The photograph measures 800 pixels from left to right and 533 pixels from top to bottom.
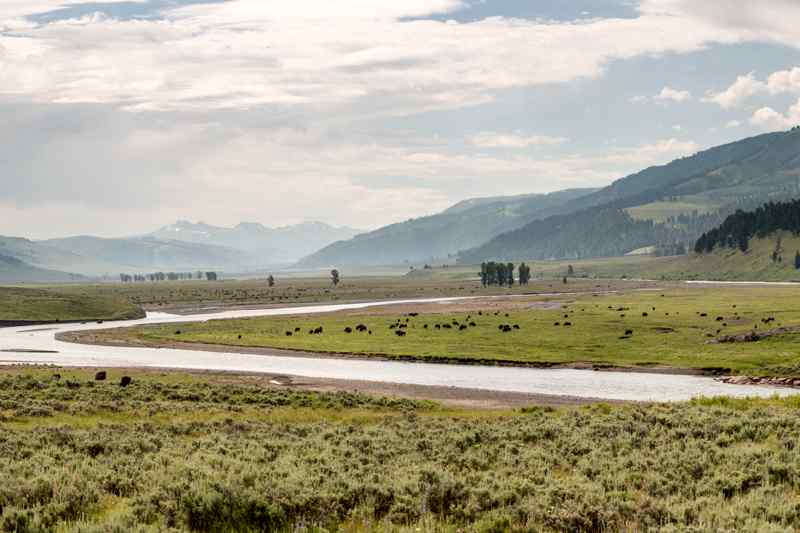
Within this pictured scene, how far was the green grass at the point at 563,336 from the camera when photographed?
238 ft

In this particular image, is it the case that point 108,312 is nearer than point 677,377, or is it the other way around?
point 677,377

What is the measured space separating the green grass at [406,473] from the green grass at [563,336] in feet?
122

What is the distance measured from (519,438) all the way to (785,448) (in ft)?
31.4

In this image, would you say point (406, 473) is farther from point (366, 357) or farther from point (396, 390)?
point (366, 357)

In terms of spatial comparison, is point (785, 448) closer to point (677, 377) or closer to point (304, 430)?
point (304, 430)

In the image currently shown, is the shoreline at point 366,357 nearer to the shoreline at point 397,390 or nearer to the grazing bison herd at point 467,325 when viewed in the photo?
the grazing bison herd at point 467,325

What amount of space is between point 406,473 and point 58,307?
152 metres

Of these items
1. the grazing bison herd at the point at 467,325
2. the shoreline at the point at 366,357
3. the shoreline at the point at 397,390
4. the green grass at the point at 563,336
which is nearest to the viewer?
the shoreline at the point at 397,390

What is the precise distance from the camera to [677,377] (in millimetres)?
63656

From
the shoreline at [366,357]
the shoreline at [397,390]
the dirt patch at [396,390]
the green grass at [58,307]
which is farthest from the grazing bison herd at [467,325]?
the green grass at [58,307]

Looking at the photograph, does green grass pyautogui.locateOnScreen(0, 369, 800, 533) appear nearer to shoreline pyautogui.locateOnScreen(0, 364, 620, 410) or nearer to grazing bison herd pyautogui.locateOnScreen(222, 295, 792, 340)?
shoreline pyautogui.locateOnScreen(0, 364, 620, 410)

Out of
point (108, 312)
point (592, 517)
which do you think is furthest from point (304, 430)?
point (108, 312)

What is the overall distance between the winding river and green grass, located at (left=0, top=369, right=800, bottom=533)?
20.5 meters

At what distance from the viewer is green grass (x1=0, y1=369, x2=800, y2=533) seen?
16.0 m
